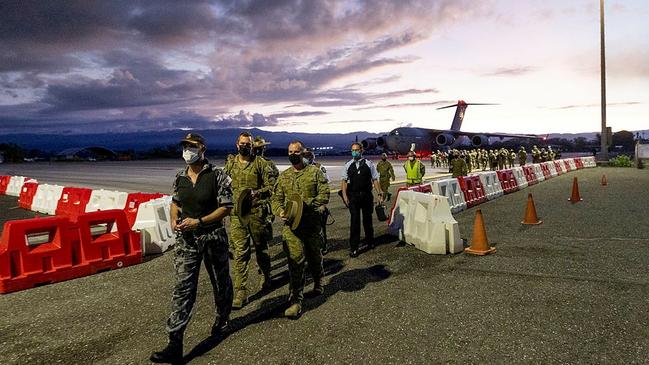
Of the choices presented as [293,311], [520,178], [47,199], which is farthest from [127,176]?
[293,311]

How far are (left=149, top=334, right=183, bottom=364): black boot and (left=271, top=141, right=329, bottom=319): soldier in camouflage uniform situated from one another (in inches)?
57.2

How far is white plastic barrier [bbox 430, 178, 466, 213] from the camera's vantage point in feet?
38.5

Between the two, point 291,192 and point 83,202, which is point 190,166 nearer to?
point 291,192

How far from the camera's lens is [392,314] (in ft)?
16.5

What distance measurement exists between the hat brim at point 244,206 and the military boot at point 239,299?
1118 millimetres

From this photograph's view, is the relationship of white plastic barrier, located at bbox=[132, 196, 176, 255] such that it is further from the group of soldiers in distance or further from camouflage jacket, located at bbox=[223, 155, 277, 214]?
the group of soldiers in distance

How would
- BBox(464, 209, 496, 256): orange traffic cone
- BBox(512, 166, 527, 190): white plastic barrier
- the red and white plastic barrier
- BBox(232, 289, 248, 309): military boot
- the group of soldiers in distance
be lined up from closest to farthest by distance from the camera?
BBox(232, 289, 248, 309): military boot
the red and white plastic barrier
BBox(464, 209, 496, 256): orange traffic cone
BBox(512, 166, 527, 190): white plastic barrier
the group of soldiers in distance

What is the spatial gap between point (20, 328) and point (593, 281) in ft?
24.6

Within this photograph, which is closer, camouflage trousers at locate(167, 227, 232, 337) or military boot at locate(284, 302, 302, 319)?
camouflage trousers at locate(167, 227, 232, 337)

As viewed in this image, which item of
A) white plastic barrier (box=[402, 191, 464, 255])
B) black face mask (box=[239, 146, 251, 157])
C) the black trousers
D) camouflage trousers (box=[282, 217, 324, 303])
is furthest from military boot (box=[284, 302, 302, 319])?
white plastic barrier (box=[402, 191, 464, 255])

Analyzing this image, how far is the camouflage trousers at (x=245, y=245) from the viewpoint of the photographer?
5.52 metres

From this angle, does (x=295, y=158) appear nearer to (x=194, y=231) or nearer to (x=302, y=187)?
(x=302, y=187)

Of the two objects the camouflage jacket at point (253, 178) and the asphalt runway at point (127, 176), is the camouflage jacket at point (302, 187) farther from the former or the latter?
the asphalt runway at point (127, 176)

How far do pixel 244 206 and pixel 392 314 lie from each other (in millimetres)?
2189
